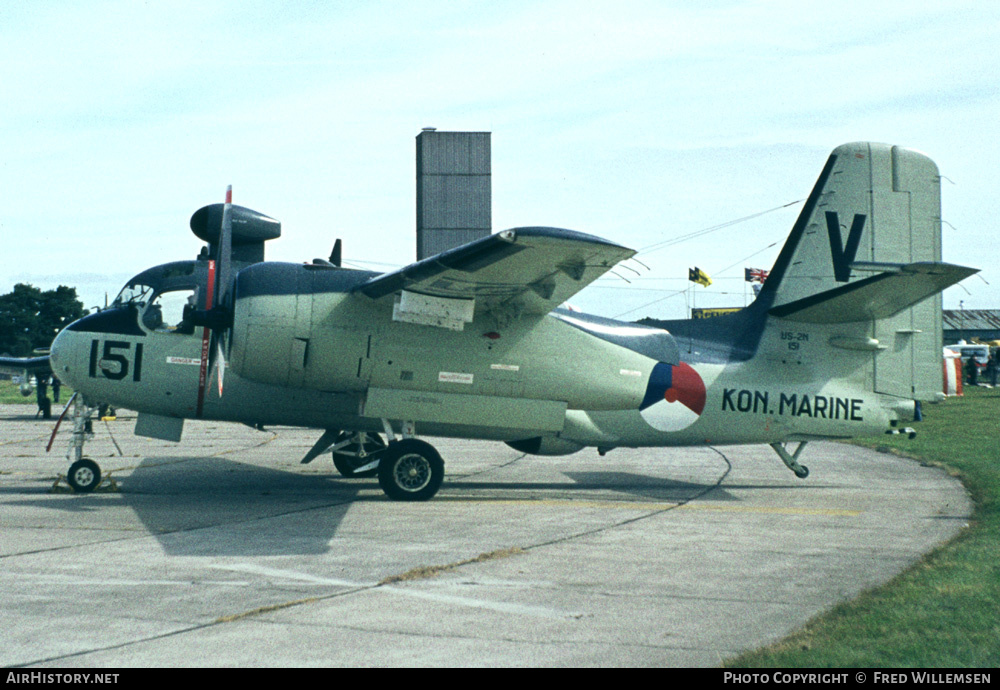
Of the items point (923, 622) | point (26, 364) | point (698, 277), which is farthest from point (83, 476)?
point (698, 277)

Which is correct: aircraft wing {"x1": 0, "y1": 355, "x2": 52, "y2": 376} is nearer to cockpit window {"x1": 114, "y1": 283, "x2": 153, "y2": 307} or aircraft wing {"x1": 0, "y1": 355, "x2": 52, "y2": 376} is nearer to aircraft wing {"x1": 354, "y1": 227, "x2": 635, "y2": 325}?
cockpit window {"x1": 114, "y1": 283, "x2": 153, "y2": 307}

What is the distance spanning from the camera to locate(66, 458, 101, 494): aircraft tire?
14.4 metres

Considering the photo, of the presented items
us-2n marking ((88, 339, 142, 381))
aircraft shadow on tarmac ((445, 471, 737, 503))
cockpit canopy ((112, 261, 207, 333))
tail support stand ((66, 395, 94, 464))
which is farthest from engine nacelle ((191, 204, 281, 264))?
aircraft shadow on tarmac ((445, 471, 737, 503))

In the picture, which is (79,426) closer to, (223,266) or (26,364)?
(223,266)

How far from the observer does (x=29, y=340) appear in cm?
7575

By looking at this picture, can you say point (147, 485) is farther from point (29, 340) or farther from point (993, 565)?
point (29, 340)

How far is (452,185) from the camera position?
138 feet

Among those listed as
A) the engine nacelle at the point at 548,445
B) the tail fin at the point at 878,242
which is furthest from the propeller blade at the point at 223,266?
the tail fin at the point at 878,242

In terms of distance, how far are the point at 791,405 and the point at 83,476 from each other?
1197 cm

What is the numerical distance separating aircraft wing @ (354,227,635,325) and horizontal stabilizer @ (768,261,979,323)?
4.84 metres

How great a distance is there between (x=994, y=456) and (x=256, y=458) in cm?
1641

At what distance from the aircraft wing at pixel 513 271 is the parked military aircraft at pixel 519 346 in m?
0.04
